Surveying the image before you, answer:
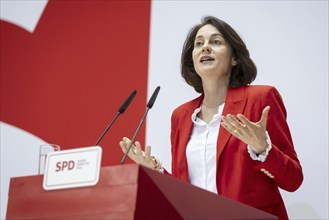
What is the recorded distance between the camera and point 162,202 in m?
1.24

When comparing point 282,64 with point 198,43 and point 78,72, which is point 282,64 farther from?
point 78,72

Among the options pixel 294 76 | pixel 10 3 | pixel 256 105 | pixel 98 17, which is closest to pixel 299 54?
pixel 294 76

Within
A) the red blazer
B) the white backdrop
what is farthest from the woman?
the white backdrop

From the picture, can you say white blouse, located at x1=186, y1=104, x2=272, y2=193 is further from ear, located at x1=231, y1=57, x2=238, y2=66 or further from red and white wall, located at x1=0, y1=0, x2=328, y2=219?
red and white wall, located at x1=0, y1=0, x2=328, y2=219

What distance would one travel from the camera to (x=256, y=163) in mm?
1989

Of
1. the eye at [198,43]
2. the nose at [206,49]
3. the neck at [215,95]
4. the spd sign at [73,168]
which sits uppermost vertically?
the eye at [198,43]

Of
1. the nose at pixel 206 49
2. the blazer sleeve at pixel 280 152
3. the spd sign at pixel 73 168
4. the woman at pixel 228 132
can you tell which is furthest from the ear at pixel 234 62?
the spd sign at pixel 73 168

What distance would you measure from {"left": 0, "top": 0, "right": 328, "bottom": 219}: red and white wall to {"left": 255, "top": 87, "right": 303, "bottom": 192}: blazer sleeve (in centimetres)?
22

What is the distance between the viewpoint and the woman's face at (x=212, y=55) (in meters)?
2.27

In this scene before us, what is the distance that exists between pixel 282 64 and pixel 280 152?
1.96 ft

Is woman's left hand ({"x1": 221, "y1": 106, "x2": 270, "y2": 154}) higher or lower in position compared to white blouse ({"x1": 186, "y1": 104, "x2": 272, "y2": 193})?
higher

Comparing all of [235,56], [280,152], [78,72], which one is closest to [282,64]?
[235,56]

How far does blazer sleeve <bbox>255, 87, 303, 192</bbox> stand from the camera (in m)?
1.84

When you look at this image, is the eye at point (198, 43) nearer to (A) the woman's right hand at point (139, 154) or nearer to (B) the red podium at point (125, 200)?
(A) the woman's right hand at point (139, 154)
